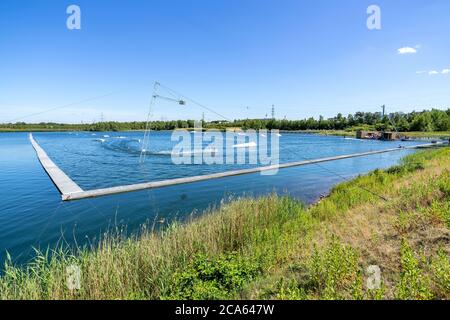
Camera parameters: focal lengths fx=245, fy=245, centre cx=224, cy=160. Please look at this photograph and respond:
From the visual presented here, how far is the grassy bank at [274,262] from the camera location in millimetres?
3832

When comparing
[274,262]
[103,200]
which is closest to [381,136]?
[103,200]

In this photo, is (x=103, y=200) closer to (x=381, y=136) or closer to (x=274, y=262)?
(x=274, y=262)

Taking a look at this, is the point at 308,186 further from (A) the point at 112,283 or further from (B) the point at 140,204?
(A) the point at 112,283

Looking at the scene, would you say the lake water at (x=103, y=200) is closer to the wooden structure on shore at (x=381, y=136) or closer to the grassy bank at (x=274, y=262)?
the grassy bank at (x=274, y=262)

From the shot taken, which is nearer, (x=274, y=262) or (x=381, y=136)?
(x=274, y=262)

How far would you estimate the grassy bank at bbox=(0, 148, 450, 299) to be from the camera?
3.83 m

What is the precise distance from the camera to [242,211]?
328 inches

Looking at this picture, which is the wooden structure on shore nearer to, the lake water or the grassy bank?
the lake water

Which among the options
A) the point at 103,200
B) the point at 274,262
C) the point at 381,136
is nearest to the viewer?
the point at 274,262

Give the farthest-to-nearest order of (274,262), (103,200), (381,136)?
(381,136)
(103,200)
(274,262)

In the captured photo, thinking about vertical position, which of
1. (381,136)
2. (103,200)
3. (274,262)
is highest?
(381,136)

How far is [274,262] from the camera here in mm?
5340

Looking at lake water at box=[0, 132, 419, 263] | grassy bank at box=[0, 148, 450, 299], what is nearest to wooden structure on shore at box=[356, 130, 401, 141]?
lake water at box=[0, 132, 419, 263]
